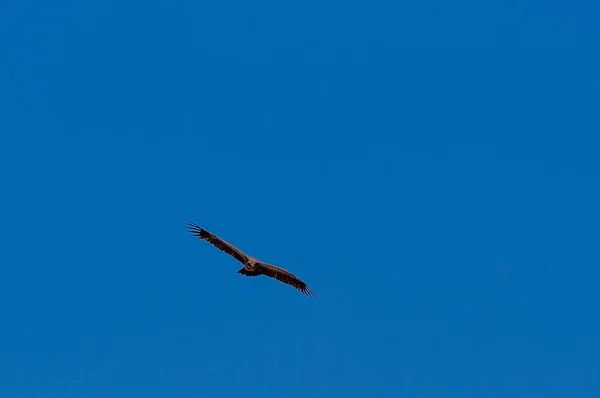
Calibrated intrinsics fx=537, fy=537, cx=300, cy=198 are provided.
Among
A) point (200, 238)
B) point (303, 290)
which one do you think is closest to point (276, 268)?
point (303, 290)

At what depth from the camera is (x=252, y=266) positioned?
4516cm

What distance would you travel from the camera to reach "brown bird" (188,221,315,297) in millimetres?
45378

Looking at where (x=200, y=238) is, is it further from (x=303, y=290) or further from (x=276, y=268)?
(x=303, y=290)

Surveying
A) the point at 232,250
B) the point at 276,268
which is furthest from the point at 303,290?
the point at 232,250

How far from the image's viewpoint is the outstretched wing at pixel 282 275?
4547 centimetres

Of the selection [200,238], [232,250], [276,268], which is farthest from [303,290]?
[200,238]

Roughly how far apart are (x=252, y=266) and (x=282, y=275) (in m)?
2.89

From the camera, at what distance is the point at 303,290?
45.7m

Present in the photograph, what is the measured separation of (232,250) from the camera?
46.2 metres

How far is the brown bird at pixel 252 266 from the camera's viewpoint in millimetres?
45378

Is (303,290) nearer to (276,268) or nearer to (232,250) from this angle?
(276,268)

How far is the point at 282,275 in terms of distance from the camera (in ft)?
152

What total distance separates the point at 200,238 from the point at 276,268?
7.07m

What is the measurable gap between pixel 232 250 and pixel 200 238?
295cm
